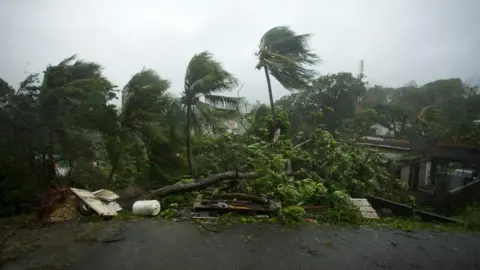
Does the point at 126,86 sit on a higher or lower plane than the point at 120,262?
higher

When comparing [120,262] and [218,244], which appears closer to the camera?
[120,262]

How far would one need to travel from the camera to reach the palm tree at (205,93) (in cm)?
789

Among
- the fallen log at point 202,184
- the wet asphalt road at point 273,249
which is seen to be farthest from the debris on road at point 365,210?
the fallen log at point 202,184

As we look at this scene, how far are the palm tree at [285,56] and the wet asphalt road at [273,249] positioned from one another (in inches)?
220

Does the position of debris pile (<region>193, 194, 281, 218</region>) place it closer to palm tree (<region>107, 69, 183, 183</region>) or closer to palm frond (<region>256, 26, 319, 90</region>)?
palm tree (<region>107, 69, 183, 183</region>)

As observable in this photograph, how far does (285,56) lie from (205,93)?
3101 millimetres

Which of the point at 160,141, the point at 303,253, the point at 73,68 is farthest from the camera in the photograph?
the point at 160,141

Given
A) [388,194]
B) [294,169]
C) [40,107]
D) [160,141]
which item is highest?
[40,107]

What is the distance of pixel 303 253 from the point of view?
3455 millimetres

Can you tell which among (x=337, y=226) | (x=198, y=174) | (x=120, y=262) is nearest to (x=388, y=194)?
(x=337, y=226)

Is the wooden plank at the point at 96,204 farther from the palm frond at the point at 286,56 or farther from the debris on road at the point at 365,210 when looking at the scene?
the palm frond at the point at 286,56

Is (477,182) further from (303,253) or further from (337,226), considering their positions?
(303,253)

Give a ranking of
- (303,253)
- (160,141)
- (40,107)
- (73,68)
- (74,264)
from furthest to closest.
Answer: (160,141) < (73,68) < (40,107) < (303,253) < (74,264)

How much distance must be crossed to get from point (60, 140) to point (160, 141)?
222 cm
